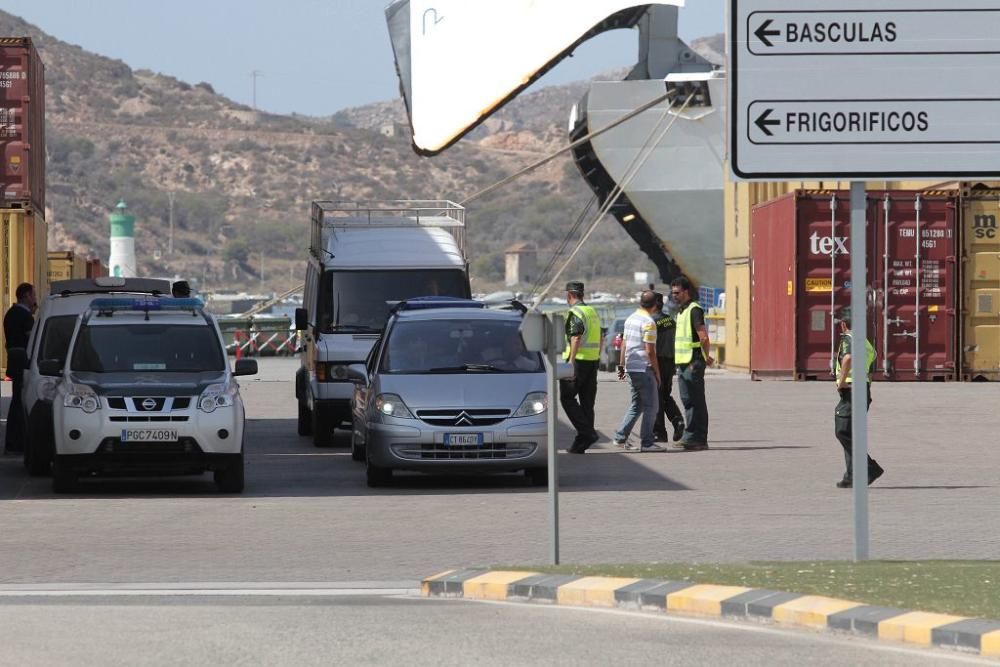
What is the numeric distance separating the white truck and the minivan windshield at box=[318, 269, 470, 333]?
12mm

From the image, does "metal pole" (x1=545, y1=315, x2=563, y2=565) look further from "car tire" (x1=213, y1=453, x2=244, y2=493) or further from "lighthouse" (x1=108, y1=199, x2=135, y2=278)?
"lighthouse" (x1=108, y1=199, x2=135, y2=278)

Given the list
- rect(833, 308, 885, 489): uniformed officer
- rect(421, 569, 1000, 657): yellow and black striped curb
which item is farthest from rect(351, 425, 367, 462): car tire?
rect(421, 569, 1000, 657): yellow and black striped curb

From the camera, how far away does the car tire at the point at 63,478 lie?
A: 16.9 m

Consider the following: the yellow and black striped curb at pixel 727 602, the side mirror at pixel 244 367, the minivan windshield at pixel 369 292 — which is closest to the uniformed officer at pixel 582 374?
the minivan windshield at pixel 369 292

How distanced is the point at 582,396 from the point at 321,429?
10.4 feet

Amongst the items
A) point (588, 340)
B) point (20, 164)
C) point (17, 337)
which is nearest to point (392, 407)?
point (588, 340)

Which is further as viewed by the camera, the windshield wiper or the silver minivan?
the windshield wiper

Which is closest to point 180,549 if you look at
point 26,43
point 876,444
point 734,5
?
point 734,5

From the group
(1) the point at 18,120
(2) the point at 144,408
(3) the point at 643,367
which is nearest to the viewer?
(2) the point at 144,408

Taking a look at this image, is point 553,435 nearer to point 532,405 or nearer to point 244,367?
point 532,405

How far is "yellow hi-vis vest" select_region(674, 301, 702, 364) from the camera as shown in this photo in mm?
21359

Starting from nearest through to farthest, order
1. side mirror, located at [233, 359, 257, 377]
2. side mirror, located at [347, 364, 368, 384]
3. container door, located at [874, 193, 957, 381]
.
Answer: side mirror, located at [233, 359, 257, 377], side mirror, located at [347, 364, 368, 384], container door, located at [874, 193, 957, 381]

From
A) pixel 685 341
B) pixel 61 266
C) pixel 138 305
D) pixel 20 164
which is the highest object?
pixel 20 164

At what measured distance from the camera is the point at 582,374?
21.7 metres
